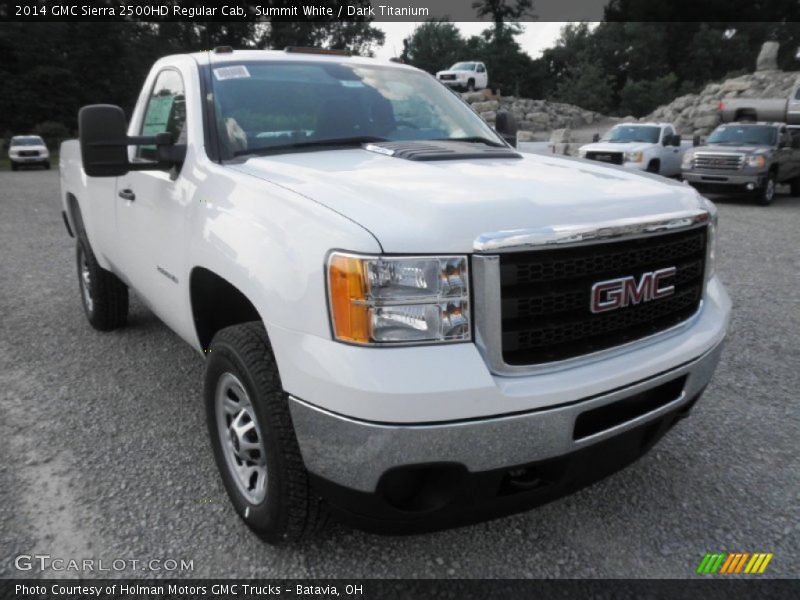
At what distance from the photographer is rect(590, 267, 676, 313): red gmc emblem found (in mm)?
2117

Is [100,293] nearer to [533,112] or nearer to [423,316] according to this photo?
[423,316]

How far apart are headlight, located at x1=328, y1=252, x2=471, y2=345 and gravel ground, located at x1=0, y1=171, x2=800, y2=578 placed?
100 centimetres

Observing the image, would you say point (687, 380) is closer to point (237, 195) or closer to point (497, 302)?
point (497, 302)

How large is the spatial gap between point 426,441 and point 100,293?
3.63 m

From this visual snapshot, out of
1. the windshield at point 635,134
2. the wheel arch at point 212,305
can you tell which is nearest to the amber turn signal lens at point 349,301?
the wheel arch at point 212,305

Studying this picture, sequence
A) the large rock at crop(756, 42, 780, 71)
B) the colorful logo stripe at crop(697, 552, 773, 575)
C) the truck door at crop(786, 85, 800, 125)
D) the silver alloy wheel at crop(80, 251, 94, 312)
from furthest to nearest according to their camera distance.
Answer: the large rock at crop(756, 42, 780, 71), the truck door at crop(786, 85, 800, 125), the silver alloy wheel at crop(80, 251, 94, 312), the colorful logo stripe at crop(697, 552, 773, 575)

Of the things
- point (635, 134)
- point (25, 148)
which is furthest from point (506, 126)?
point (25, 148)

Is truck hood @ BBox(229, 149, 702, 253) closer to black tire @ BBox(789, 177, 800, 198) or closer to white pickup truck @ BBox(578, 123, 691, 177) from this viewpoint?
white pickup truck @ BBox(578, 123, 691, 177)

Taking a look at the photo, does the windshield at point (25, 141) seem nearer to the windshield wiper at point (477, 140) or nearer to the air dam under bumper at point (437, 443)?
the windshield wiper at point (477, 140)

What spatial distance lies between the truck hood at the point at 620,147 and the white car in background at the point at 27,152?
23.1 meters

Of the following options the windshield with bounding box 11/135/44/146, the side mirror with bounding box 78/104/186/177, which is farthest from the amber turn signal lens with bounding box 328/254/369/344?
the windshield with bounding box 11/135/44/146

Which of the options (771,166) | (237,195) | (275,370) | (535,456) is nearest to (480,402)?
(535,456)

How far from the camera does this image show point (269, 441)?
2107 millimetres

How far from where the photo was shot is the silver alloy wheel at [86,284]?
190 inches
